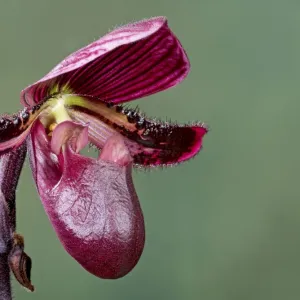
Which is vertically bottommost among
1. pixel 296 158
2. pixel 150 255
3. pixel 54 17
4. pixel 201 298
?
pixel 201 298

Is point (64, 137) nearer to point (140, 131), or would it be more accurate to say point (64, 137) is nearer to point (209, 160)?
point (140, 131)

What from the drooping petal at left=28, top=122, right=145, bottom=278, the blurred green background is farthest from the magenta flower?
the blurred green background

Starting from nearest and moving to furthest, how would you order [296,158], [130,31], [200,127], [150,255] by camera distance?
[130,31], [200,127], [150,255], [296,158]

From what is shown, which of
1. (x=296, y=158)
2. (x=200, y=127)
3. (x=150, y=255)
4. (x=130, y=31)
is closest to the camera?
(x=130, y=31)

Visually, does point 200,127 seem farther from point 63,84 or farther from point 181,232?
point 181,232

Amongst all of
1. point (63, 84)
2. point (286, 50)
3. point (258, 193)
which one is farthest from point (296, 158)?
point (63, 84)

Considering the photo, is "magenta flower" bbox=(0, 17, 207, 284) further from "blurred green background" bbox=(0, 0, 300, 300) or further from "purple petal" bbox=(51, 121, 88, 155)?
"blurred green background" bbox=(0, 0, 300, 300)

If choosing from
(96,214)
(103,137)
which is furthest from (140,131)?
(96,214)
